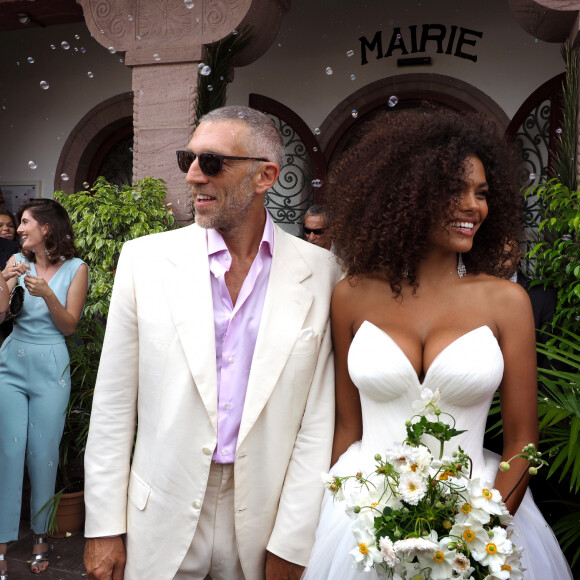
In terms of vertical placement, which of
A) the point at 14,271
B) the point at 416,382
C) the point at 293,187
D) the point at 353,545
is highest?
the point at 293,187

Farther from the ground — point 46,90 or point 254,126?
point 46,90

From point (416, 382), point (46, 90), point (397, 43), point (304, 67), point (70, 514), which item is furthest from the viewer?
point (46, 90)

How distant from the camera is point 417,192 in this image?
2.16 m

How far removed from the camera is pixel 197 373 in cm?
209

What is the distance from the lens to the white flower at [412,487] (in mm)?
1521

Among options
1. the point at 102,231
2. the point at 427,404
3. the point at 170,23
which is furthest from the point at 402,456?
the point at 170,23

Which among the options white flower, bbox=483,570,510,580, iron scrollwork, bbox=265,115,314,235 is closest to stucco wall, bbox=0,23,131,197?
iron scrollwork, bbox=265,115,314,235

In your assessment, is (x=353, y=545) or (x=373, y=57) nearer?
(x=353, y=545)

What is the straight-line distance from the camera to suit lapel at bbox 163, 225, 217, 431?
6.86ft

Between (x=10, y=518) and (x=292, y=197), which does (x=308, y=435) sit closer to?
(x=10, y=518)

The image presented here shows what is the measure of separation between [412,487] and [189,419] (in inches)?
32.2

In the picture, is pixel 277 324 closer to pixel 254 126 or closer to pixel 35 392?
pixel 254 126

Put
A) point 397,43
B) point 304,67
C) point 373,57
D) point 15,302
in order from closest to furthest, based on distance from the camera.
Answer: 1. point 15,302
2. point 397,43
3. point 373,57
4. point 304,67

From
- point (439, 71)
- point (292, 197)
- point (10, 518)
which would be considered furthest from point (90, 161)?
point (10, 518)
